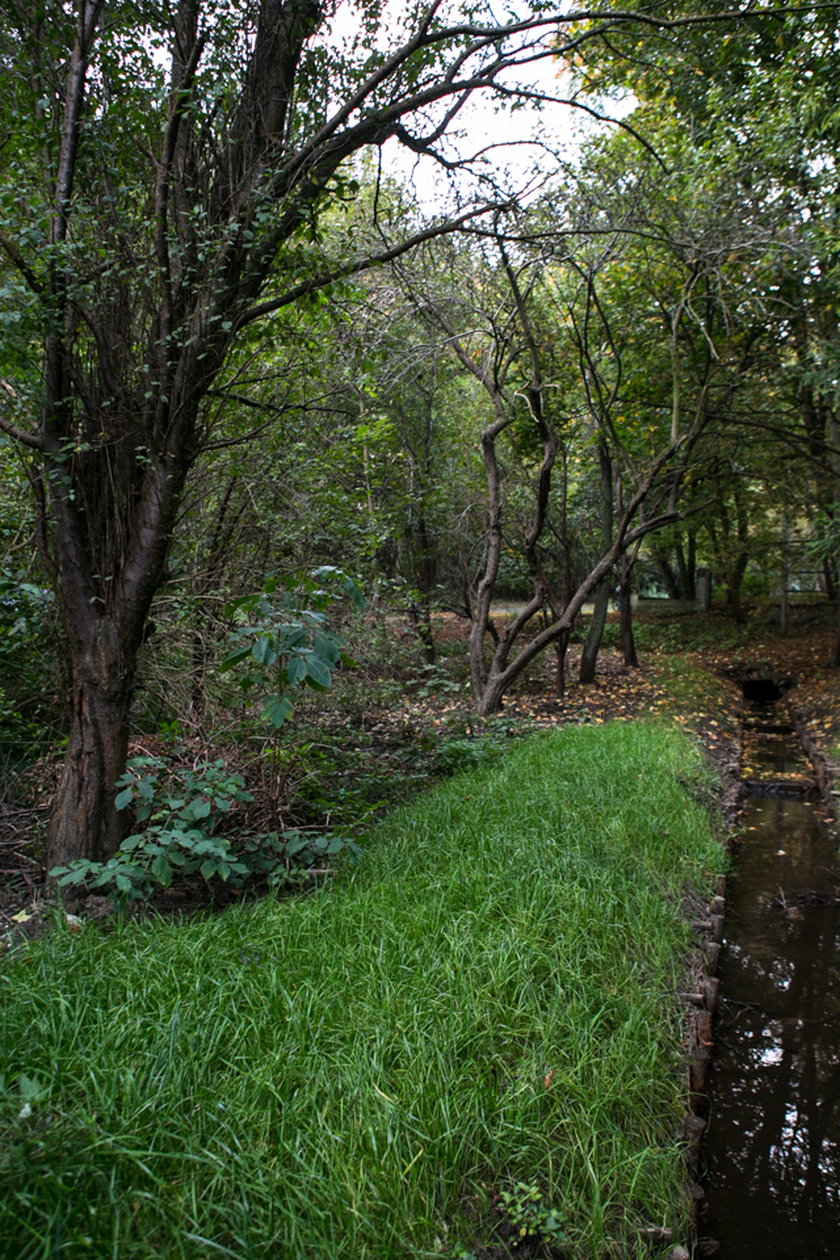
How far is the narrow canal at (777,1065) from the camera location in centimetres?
236

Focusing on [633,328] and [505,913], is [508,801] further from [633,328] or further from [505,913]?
[633,328]

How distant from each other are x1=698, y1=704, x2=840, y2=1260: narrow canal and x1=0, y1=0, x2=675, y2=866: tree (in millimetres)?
2891

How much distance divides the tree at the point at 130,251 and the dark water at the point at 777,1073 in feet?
9.50

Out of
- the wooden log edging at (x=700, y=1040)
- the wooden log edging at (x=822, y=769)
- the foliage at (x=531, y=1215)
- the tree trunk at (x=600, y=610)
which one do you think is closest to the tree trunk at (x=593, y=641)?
the tree trunk at (x=600, y=610)

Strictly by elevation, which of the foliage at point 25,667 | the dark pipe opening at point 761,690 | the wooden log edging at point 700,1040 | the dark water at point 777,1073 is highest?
the foliage at point 25,667

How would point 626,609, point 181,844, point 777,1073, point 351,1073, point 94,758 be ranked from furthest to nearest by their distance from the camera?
point 626,609
point 94,758
point 777,1073
point 181,844
point 351,1073

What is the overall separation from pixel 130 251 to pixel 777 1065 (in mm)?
4632

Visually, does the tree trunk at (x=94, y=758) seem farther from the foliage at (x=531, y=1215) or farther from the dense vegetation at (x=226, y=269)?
the foliage at (x=531, y=1215)

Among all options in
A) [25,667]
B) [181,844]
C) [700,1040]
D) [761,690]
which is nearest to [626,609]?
[761,690]

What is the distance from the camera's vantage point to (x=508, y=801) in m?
4.73

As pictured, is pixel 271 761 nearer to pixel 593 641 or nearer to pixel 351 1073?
pixel 351 1073

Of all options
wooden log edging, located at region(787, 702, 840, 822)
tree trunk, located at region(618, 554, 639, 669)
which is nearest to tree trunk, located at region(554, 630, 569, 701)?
tree trunk, located at region(618, 554, 639, 669)

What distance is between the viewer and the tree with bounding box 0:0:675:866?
3236 millimetres

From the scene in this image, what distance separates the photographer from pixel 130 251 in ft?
10.7
